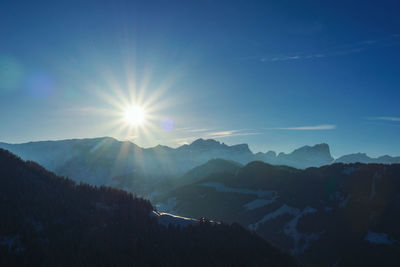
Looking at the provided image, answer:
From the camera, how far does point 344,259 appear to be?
650 ft

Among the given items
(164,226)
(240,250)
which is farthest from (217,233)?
(164,226)

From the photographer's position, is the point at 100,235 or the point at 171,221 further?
the point at 171,221

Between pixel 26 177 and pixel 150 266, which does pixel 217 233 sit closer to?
pixel 150 266

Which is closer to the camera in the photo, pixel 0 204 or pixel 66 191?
pixel 0 204

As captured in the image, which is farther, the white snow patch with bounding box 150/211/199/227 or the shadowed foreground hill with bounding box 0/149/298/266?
the white snow patch with bounding box 150/211/199/227

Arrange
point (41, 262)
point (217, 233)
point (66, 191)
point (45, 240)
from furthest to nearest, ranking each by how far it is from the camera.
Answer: point (66, 191)
point (217, 233)
point (45, 240)
point (41, 262)

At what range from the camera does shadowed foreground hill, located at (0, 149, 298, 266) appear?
419ft

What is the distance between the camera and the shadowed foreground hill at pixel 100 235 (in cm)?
12769

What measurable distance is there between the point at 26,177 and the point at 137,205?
282 ft

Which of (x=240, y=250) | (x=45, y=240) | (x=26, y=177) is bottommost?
(x=240, y=250)

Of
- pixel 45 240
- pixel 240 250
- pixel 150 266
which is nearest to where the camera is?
pixel 150 266

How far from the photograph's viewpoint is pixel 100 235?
150625mm

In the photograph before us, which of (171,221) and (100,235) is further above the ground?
(171,221)

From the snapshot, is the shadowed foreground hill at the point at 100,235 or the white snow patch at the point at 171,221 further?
the white snow patch at the point at 171,221
